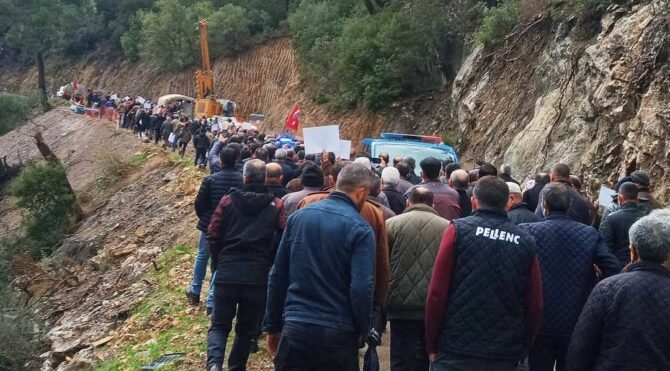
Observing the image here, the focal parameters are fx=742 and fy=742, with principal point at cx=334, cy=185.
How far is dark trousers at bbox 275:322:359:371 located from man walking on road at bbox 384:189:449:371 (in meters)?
1.06

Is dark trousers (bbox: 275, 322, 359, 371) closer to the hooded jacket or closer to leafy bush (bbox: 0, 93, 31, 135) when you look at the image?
the hooded jacket

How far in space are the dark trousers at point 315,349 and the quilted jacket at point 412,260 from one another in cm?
105

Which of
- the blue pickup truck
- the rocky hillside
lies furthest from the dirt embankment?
the blue pickup truck

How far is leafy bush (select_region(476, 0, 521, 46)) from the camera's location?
893 inches

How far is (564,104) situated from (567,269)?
12.9m

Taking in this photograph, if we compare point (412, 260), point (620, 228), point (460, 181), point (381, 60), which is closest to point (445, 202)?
point (460, 181)

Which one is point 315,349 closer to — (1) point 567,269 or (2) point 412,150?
(1) point 567,269

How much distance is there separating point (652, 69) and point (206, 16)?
43.4m

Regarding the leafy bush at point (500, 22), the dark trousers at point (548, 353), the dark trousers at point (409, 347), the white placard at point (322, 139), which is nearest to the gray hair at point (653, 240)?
the dark trousers at point (548, 353)

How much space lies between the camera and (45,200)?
27.2 m

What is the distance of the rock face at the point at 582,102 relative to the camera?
1335 cm

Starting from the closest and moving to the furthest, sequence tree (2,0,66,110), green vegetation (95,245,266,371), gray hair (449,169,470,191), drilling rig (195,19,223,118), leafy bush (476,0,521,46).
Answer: gray hair (449,169,470,191) < green vegetation (95,245,266,371) < leafy bush (476,0,521,46) < drilling rig (195,19,223,118) < tree (2,0,66,110)

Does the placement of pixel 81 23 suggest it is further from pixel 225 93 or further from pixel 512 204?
pixel 512 204

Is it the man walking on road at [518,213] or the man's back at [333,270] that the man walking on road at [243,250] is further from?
the man walking on road at [518,213]
